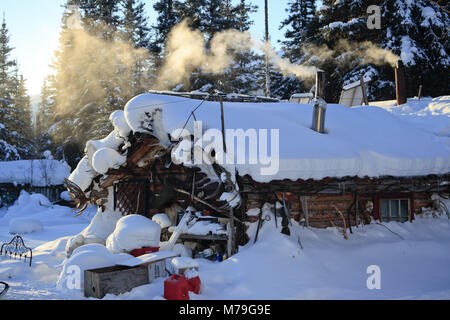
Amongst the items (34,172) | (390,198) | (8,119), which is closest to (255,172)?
(390,198)

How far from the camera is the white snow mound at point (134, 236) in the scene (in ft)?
27.5

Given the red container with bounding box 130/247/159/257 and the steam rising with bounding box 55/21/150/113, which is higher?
the steam rising with bounding box 55/21/150/113

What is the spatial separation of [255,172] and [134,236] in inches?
135

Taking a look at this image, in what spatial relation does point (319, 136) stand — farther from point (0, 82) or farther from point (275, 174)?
point (0, 82)

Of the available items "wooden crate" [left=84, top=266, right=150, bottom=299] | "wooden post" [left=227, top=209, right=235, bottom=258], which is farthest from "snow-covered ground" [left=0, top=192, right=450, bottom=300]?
"wooden post" [left=227, top=209, right=235, bottom=258]

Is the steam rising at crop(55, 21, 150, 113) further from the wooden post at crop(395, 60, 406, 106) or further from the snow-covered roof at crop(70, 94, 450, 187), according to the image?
the wooden post at crop(395, 60, 406, 106)

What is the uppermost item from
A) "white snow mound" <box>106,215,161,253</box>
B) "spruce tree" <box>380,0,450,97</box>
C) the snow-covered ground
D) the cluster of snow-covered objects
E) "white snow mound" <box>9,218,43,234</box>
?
"spruce tree" <box>380,0,450,97</box>

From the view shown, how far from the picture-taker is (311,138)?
9156 mm

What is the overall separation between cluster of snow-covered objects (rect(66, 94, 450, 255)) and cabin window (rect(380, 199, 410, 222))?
0.03 meters

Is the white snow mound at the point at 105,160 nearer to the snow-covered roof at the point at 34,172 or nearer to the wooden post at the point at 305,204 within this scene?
the wooden post at the point at 305,204

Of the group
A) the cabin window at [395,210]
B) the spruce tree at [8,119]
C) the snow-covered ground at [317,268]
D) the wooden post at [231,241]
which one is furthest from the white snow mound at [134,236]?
the spruce tree at [8,119]

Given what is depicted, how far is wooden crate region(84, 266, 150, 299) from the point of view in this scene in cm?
615

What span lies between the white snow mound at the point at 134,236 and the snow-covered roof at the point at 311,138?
2496 millimetres

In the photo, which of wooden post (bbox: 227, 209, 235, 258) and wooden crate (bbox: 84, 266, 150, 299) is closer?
wooden crate (bbox: 84, 266, 150, 299)
